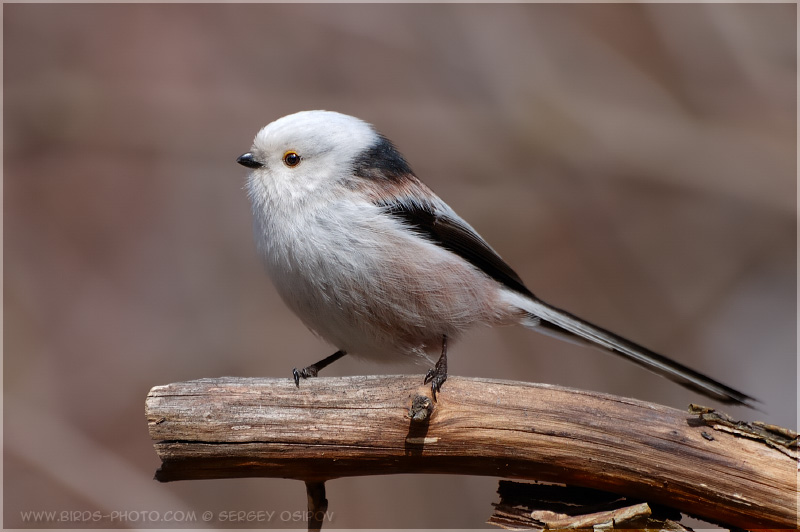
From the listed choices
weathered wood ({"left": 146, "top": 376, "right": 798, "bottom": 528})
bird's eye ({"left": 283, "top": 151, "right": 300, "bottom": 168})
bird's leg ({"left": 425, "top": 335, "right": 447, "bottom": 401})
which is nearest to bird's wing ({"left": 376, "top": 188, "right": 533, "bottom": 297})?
bird's eye ({"left": 283, "top": 151, "right": 300, "bottom": 168})

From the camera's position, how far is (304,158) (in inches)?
A: 138

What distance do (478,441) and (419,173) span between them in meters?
4.76

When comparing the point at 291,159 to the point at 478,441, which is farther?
the point at 291,159

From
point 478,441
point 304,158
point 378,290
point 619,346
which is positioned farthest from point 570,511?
point 304,158

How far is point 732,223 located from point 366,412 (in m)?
5.59

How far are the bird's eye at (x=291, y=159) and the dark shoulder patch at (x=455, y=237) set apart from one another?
1.76 ft

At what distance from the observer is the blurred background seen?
6.21 metres

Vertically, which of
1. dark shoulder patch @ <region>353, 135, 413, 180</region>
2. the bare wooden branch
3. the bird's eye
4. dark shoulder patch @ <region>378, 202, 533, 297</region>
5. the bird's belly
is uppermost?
dark shoulder patch @ <region>353, 135, 413, 180</region>

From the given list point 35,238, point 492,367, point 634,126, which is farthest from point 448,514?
point 35,238

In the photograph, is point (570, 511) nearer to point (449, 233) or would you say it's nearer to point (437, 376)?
point (437, 376)

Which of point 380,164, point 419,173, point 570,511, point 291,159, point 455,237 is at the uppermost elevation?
point 419,173

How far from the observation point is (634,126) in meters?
6.81

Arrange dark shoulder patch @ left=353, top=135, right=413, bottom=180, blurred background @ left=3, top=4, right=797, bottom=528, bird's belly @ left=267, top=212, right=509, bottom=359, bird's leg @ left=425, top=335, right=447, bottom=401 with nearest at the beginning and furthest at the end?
bird's leg @ left=425, top=335, right=447, bottom=401 < bird's belly @ left=267, top=212, right=509, bottom=359 < dark shoulder patch @ left=353, top=135, right=413, bottom=180 < blurred background @ left=3, top=4, right=797, bottom=528

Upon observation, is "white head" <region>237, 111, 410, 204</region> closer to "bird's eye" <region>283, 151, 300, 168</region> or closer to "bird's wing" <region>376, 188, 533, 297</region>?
"bird's eye" <region>283, 151, 300, 168</region>
